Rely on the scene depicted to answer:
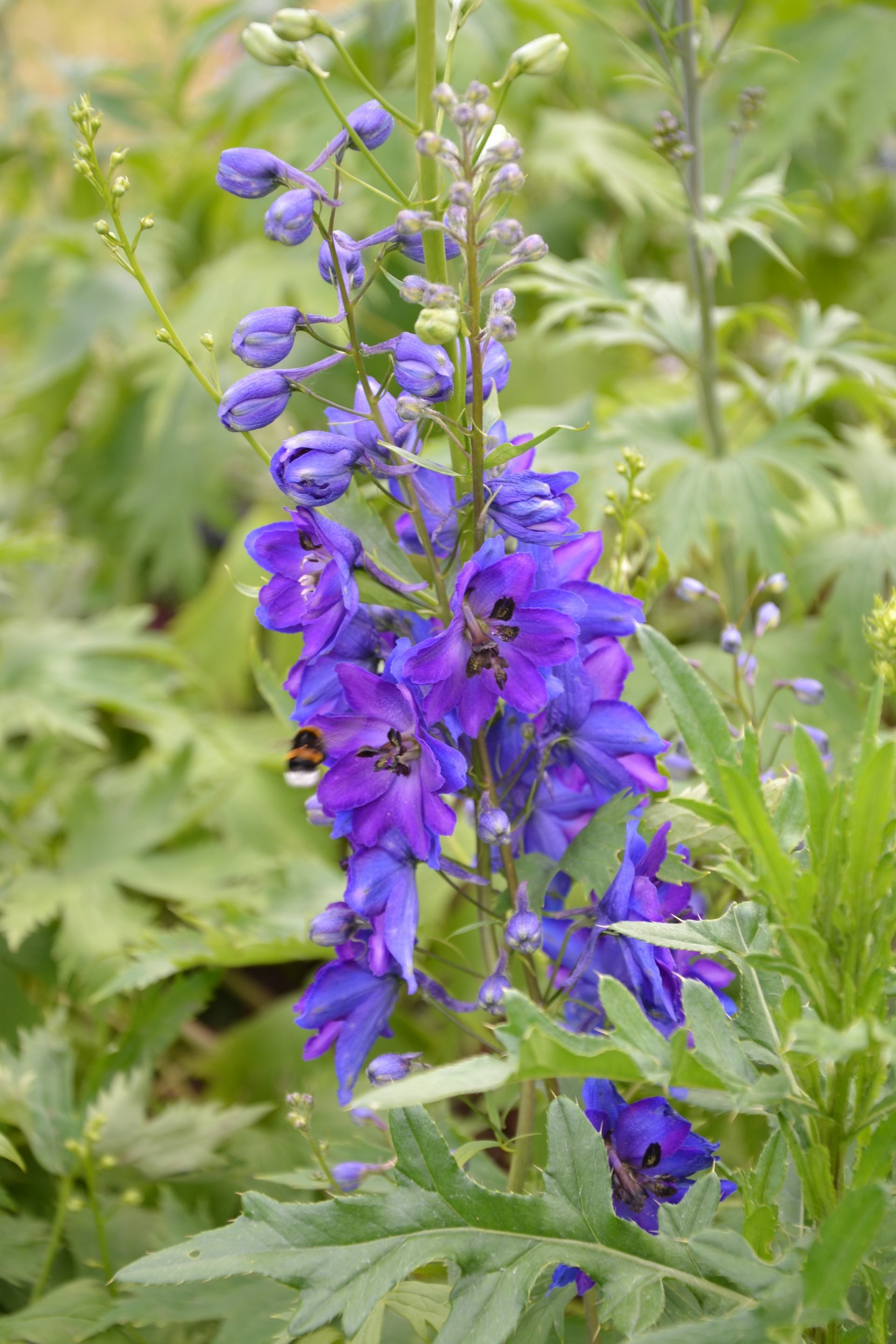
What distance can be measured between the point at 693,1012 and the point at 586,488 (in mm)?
1311

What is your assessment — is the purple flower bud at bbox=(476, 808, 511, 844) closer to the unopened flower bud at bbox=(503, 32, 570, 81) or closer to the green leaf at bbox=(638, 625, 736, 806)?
the green leaf at bbox=(638, 625, 736, 806)

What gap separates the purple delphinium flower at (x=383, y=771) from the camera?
0.86 m

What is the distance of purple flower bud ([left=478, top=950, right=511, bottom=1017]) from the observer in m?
0.88

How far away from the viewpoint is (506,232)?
0.78 meters

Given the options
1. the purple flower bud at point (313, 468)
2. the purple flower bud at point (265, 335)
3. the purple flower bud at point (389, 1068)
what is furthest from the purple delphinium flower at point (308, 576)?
the purple flower bud at point (389, 1068)

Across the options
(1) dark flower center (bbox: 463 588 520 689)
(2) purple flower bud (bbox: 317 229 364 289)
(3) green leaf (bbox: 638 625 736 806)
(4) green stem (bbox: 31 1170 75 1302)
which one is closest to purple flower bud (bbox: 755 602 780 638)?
(3) green leaf (bbox: 638 625 736 806)

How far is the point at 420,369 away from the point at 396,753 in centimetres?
30

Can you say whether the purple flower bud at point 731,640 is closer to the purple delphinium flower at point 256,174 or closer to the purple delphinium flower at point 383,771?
the purple delphinium flower at point 383,771

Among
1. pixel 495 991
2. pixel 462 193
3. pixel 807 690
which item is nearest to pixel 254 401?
pixel 462 193

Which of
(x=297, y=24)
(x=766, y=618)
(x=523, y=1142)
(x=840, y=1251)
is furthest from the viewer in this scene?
(x=766, y=618)

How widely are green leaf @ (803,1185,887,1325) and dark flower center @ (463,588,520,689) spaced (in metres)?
0.41

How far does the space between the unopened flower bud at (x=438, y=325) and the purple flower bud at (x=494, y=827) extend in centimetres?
36

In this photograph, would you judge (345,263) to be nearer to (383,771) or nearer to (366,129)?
(366,129)

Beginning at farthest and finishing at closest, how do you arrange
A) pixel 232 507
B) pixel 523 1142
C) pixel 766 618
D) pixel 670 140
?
pixel 232 507 < pixel 670 140 < pixel 766 618 < pixel 523 1142
